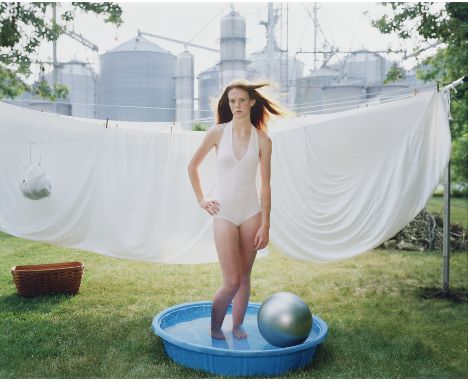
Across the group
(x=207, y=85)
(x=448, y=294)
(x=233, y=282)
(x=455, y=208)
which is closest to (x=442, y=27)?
(x=448, y=294)

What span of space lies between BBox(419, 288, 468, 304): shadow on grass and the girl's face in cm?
245

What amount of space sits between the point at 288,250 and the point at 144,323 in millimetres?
1099

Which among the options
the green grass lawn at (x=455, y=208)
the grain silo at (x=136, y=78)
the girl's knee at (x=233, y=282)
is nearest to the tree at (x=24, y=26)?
the girl's knee at (x=233, y=282)

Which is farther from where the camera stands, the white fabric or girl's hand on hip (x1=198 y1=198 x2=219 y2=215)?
the white fabric

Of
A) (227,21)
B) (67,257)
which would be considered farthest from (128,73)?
(67,257)

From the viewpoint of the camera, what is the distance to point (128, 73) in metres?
12.8

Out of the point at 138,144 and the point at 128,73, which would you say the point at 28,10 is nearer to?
the point at 138,144

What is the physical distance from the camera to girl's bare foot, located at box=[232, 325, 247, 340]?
3.16 metres

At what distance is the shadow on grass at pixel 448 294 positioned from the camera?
171 inches

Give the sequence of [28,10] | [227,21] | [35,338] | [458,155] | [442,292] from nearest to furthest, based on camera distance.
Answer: [35,338] → [442,292] → [28,10] → [458,155] → [227,21]

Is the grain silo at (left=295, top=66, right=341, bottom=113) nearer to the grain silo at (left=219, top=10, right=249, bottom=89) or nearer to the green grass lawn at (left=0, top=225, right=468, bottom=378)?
the grain silo at (left=219, top=10, right=249, bottom=89)

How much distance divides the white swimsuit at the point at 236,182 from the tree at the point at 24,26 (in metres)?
2.81

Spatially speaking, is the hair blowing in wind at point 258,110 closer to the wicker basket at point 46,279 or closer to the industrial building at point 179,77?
the wicker basket at point 46,279

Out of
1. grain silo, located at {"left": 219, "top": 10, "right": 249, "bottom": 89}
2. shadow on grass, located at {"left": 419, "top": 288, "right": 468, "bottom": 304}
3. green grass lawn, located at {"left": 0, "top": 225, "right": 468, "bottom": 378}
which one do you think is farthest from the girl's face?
grain silo, located at {"left": 219, "top": 10, "right": 249, "bottom": 89}
